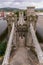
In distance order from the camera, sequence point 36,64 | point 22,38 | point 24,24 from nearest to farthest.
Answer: point 36,64, point 24,24, point 22,38

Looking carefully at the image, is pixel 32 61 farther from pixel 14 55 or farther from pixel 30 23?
pixel 30 23

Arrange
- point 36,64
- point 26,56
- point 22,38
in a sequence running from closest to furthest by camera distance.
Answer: point 36,64 → point 26,56 → point 22,38

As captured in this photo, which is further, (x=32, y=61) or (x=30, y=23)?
(x=30, y=23)

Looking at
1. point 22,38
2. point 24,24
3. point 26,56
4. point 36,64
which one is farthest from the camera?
point 22,38

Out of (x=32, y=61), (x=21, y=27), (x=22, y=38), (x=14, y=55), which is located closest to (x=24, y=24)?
(x=21, y=27)

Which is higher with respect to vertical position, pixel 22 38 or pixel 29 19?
pixel 29 19

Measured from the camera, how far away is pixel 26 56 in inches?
379

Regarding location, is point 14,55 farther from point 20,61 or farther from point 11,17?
point 11,17

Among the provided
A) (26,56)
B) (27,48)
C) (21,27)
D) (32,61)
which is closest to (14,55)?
(26,56)

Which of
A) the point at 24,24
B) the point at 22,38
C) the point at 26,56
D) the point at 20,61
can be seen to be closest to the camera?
the point at 20,61

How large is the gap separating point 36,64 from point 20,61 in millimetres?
762

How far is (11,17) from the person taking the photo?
14.0 metres

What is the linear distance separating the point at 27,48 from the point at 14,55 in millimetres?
2014

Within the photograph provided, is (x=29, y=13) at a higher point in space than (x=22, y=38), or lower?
higher
